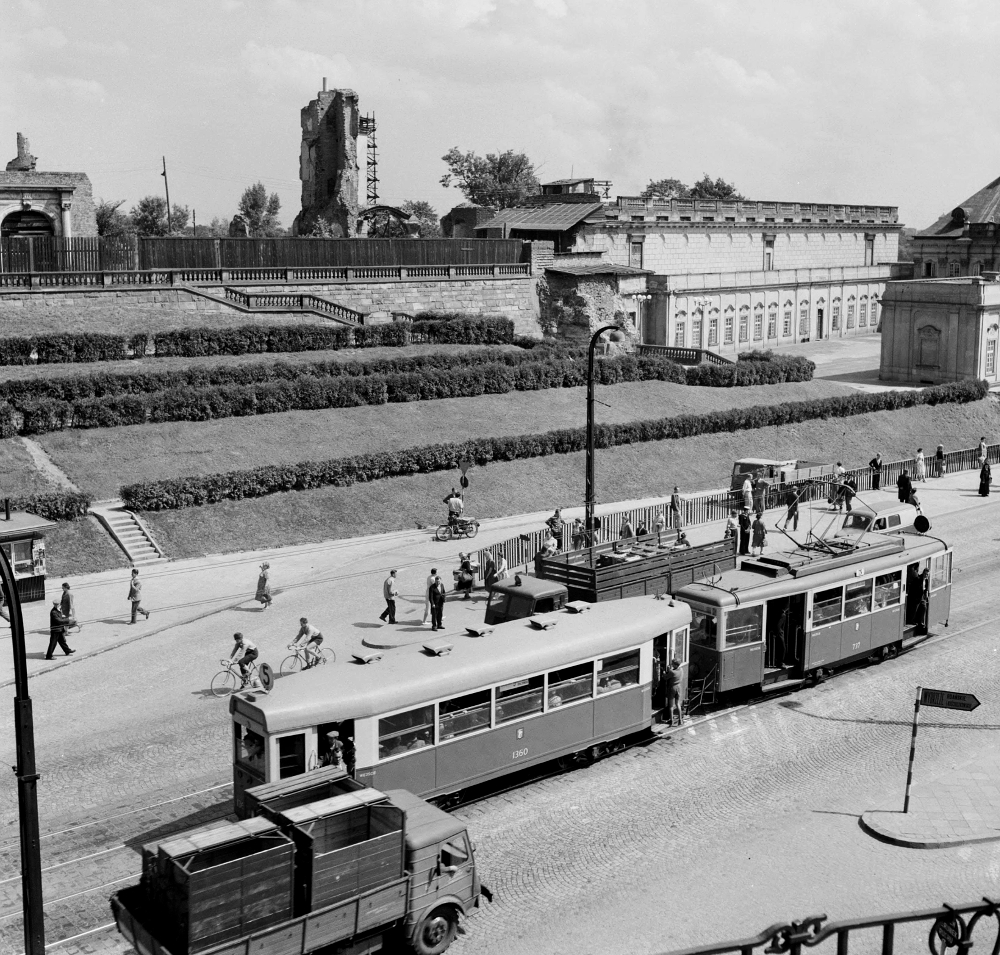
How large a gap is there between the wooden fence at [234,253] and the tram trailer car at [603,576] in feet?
108

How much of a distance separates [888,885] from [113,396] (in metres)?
31.7

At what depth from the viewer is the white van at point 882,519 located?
1430 inches

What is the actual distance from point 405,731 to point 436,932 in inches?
137

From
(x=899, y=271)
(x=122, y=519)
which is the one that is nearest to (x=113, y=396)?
(x=122, y=519)

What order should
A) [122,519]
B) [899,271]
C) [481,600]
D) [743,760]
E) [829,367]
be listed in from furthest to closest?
1. [899,271]
2. [829,367]
3. [122,519]
4. [481,600]
5. [743,760]

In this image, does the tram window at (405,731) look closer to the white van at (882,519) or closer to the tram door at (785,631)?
the tram door at (785,631)

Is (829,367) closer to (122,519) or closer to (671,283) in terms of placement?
(671,283)

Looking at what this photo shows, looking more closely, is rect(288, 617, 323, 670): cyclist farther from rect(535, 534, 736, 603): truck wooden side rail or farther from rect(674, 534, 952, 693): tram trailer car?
rect(674, 534, 952, 693): tram trailer car

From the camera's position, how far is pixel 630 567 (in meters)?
25.3

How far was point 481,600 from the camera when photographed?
31438 millimetres

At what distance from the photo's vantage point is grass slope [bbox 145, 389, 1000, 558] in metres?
36.0

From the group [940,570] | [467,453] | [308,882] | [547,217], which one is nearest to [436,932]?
[308,882]

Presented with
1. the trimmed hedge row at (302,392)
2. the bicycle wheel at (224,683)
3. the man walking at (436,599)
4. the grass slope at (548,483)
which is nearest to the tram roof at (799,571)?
the man walking at (436,599)

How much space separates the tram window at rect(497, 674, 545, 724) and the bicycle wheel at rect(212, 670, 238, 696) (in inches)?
286
